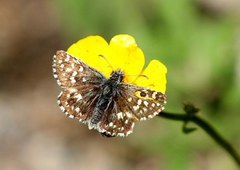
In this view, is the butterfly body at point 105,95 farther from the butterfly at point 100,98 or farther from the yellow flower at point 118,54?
the yellow flower at point 118,54

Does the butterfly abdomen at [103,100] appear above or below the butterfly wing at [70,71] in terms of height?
below

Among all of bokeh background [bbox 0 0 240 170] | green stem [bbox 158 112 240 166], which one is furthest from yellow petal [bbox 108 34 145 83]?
bokeh background [bbox 0 0 240 170]

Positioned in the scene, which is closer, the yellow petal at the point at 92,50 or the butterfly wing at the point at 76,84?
the butterfly wing at the point at 76,84

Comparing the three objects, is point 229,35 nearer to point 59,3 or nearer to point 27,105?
point 59,3

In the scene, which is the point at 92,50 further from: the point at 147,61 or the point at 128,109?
the point at 147,61

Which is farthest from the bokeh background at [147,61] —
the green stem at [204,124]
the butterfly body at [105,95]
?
the butterfly body at [105,95]

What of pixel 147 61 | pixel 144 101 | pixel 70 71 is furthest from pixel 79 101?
pixel 147 61

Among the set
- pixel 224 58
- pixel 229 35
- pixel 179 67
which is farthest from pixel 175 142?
pixel 229 35

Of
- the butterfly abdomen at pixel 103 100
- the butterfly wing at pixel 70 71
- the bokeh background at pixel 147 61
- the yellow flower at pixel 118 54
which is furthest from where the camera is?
the bokeh background at pixel 147 61

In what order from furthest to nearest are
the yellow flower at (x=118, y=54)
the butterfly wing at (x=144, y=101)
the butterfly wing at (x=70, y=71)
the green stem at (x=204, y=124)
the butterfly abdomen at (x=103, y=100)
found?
the yellow flower at (x=118, y=54), the green stem at (x=204, y=124), the butterfly wing at (x=70, y=71), the butterfly abdomen at (x=103, y=100), the butterfly wing at (x=144, y=101)
